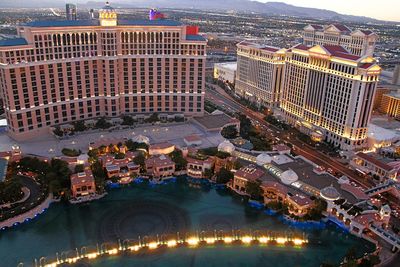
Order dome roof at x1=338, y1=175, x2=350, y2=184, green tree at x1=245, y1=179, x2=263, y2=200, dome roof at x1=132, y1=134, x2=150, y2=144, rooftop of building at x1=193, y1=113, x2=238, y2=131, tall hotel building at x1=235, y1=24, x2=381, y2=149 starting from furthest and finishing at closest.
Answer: rooftop of building at x1=193, y1=113, x2=238, y2=131
dome roof at x1=132, y1=134, x2=150, y2=144
tall hotel building at x1=235, y1=24, x2=381, y2=149
dome roof at x1=338, y1=175, x2=350, y2=184
green tree at x1=245, y1=179, x2=263, y2=200

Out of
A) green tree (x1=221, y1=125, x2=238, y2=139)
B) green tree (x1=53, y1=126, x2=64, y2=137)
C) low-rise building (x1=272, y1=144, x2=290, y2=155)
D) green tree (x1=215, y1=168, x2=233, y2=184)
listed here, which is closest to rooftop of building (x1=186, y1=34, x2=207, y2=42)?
green tree (x1=221, y1=125, x2=238, y2=139)

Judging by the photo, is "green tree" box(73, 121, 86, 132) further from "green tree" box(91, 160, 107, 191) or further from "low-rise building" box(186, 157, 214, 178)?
"low-rise building" box(186, 157, 214, 178)

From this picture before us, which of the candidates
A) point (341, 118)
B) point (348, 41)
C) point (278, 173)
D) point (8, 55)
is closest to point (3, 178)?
point (8, 55)

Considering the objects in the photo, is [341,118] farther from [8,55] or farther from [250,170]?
[8,55]

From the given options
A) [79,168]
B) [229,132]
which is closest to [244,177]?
[229,132]

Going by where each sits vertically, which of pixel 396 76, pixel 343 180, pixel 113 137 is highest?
pixel 396 76

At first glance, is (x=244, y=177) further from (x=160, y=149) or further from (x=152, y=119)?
(x=152, y=119)
